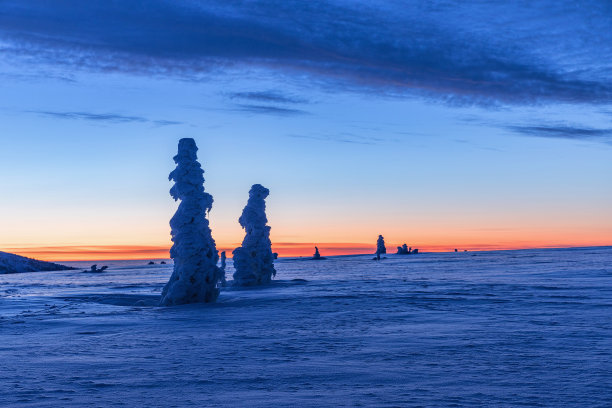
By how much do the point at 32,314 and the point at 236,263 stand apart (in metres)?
24.0

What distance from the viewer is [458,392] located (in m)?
9.70

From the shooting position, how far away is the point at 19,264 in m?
121

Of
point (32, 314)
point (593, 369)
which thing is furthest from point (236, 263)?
point (593, 369)

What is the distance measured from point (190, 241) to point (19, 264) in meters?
104

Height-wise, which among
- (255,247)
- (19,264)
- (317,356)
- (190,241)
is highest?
(190,241)

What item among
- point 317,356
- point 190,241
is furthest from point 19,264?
point 317,356

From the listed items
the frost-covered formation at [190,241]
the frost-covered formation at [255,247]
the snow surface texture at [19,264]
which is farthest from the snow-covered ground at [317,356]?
the snow surface texture at [19,264]

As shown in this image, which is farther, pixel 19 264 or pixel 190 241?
pixel 19 264

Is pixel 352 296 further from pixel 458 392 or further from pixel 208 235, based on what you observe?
pixel 458 392

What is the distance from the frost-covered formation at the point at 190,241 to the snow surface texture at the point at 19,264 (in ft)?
315

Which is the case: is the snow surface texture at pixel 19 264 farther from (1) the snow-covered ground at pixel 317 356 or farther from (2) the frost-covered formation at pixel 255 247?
(1) the snow-covered ground at pixel 317 356

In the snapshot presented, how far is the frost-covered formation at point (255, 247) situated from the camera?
48656 millimetres

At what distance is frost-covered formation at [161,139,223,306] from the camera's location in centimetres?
3191

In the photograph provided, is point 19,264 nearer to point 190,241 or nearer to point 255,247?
point 255,247
